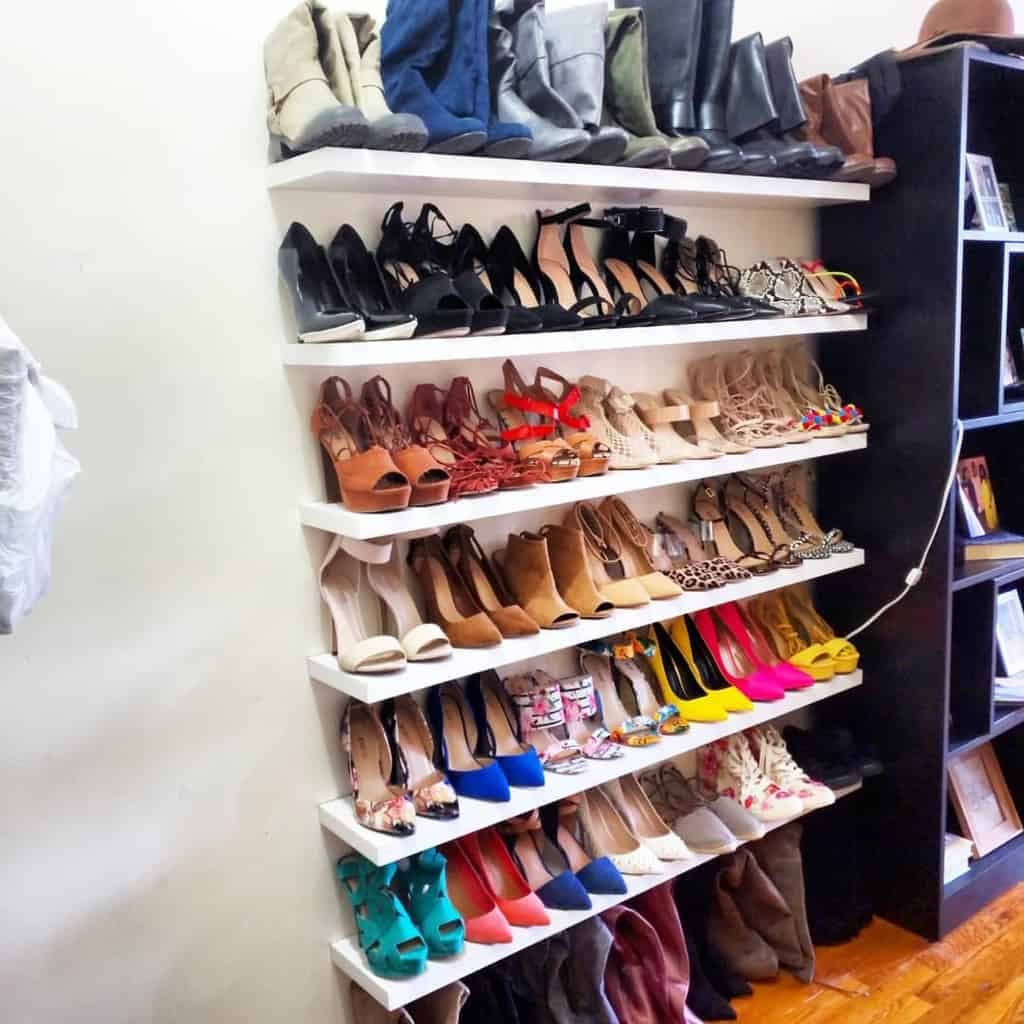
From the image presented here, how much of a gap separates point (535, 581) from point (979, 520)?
1.31 meters

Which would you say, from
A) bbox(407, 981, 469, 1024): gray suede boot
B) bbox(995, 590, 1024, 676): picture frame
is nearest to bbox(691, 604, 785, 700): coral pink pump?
bbox(995, 590, 1024, 676): picture frame

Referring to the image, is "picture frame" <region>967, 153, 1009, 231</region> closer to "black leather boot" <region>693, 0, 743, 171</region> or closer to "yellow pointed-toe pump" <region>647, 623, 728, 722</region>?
"black leather boot" <region>693, 0, 743, 171</region>

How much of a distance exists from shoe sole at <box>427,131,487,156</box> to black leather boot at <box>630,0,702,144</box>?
54cm

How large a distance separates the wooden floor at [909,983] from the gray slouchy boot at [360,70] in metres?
1.90

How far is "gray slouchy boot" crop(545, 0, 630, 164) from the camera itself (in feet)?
6.05

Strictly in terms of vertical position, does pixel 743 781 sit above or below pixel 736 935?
above

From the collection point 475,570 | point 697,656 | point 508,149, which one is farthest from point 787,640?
point 508,149

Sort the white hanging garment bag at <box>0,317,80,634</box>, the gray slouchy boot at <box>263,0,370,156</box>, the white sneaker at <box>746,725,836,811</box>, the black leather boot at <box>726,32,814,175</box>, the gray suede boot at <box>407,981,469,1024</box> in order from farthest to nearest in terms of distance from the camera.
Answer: the white sneaker at <box>746,725,836,811</box>, the black leather boot at <box>726,32,814,175</box>, the gray suede boot at <box>407,981,469,1024</box>, the gray slouchy boot at <box>263,0,370,156</box>, the white hanging garment bag at <box>0,317,80,634</box>

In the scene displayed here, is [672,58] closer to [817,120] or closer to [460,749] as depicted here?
[817,120]

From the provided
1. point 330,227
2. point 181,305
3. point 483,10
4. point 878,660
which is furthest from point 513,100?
point 878,660

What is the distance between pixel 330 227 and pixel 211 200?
0.22 meters

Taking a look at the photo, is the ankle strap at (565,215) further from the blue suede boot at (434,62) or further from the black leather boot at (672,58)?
the blue suede boot at (434,62)

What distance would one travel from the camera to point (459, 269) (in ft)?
6.26

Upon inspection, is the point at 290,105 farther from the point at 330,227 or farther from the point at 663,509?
the point at 663,509
